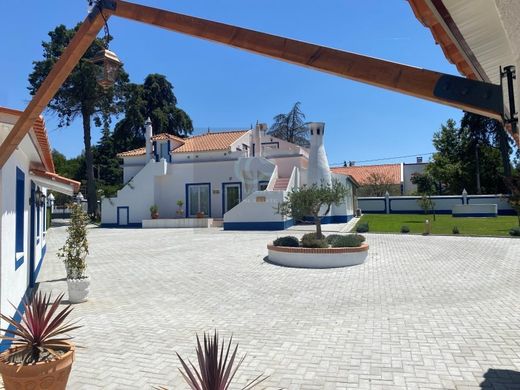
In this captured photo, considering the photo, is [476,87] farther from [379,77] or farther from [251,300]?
[251,300]

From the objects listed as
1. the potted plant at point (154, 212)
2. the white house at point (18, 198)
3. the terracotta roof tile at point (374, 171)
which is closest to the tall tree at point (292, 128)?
the terracotta roof tile at point (374, 171)

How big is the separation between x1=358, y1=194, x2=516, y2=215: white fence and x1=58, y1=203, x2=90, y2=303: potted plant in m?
38.2

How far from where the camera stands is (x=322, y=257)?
12.4 metres

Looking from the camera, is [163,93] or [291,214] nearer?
[291,214]

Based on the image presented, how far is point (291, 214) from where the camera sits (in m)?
14.4

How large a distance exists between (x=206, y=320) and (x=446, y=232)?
64.1 feet

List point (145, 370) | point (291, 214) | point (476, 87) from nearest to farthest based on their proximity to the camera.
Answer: point (476, 87), point (145, 370), point (291, 214)

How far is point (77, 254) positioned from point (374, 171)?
181 ft

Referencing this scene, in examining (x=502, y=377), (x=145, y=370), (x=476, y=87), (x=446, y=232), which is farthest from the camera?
(x=446, y=232)

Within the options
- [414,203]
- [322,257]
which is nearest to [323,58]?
[322,257]

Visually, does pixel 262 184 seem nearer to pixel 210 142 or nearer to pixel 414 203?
pixel 210 142

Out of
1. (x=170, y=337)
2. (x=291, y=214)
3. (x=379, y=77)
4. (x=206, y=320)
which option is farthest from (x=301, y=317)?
(x=291, y=214)

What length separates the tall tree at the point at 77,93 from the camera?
1376 inches

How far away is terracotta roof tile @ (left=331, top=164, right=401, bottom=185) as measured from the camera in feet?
183
